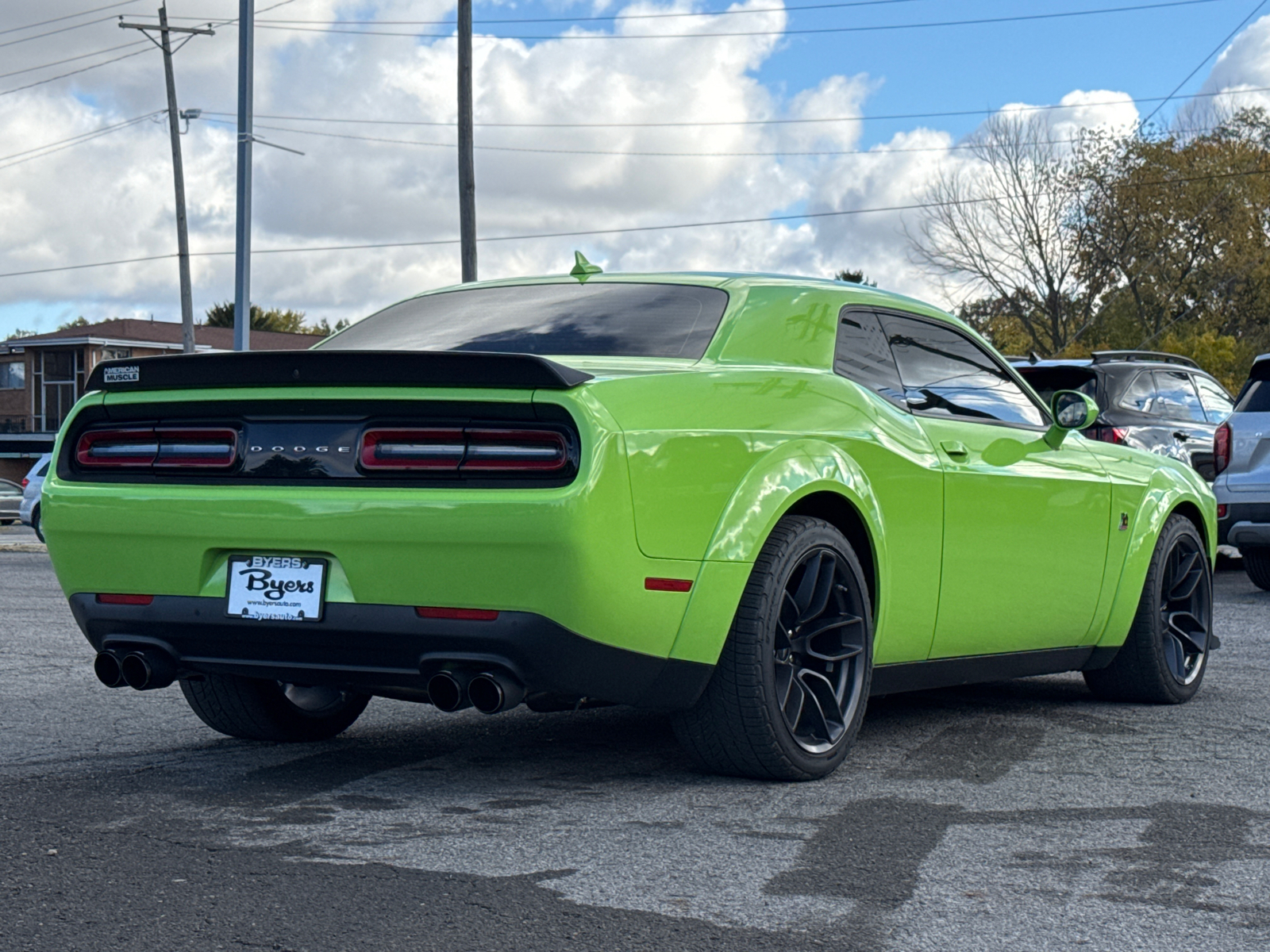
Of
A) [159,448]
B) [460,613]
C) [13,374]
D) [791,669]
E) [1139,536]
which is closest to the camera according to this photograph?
[460,613]

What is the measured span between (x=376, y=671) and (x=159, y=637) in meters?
0.70

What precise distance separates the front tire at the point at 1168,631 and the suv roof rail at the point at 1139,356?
614 cm

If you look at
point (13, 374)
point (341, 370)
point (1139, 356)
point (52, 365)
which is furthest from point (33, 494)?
point (13, 374)

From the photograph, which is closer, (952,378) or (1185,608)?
(952,378)

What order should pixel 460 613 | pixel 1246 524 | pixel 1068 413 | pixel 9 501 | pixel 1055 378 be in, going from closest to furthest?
pixel 460 613 → pixel 1068 413 → pixel 1055 378 → pixel 1246 524 → pixel 9 501

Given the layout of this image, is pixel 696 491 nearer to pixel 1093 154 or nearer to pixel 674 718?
pixel 674 718

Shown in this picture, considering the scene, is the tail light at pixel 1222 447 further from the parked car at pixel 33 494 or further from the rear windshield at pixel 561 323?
the parked car at pixel 33 494

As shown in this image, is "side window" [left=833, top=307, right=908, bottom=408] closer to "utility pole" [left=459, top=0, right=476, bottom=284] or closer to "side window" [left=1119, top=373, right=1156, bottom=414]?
"side window" [left=1119, top=373, right=1156, bottom=414]

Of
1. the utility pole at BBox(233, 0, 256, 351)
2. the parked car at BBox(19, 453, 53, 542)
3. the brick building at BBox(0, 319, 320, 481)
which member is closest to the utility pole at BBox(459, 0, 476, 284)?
the utility pole at BBox(233, 0, 256, 351)

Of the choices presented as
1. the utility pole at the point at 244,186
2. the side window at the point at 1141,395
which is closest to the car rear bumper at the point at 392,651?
the side window at the point at 1141,395

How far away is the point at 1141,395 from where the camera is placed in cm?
1270

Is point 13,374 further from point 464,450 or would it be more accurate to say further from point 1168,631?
point 464,450

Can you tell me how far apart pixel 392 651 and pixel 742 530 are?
99 centimetres

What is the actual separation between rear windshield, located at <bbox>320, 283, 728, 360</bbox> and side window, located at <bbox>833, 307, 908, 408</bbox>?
438 millimetres
